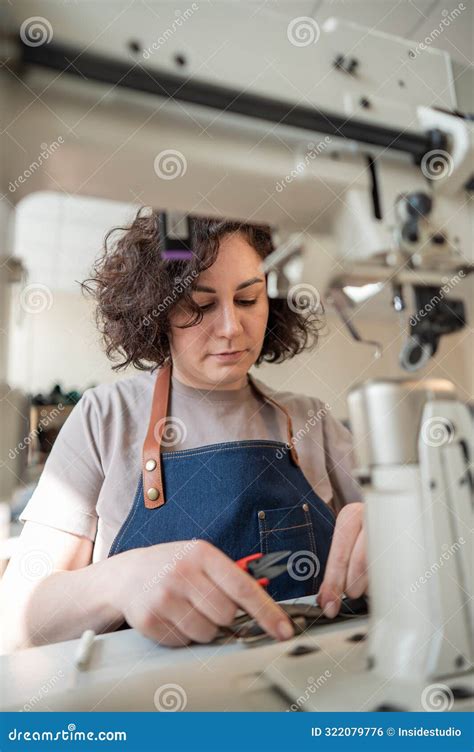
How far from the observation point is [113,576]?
1.89 ft

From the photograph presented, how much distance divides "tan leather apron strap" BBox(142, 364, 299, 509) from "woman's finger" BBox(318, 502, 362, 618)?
0.30ft

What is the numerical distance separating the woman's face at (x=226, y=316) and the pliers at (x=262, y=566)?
22 cm

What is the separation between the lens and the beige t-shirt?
624mm

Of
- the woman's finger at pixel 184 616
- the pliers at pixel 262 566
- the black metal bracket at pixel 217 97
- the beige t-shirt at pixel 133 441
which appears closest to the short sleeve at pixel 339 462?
the beige t-shirt at pixel 133 441

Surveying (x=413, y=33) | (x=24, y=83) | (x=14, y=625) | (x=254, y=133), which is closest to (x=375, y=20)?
(x=413, y=33)

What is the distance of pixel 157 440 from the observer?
2.10 feet

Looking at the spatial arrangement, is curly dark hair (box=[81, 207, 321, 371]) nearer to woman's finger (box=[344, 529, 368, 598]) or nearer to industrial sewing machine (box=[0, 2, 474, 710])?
industrial sewing machine (box=[0, 2, 474, 710])

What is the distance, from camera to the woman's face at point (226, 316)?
608 mm

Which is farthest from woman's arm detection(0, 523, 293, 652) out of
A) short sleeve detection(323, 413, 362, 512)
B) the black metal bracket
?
the black metal bracket

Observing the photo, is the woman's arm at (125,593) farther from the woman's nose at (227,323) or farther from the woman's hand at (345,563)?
the woman's nose at (227,323)

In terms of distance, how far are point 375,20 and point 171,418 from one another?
53 cm

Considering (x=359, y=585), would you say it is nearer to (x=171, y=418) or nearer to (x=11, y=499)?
(x=171, y=418)

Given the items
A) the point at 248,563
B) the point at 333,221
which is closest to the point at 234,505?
the point at 248,563

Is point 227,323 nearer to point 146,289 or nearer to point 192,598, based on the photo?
point 146,289
